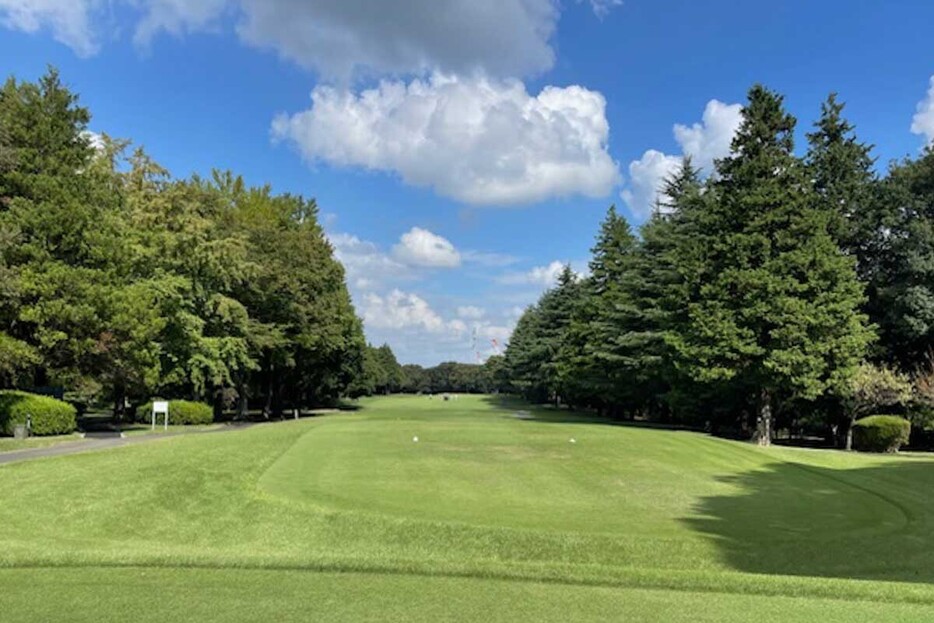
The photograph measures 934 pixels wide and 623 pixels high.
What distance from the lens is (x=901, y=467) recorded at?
Result: 22.0 m

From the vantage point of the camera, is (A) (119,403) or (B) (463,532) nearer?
(B) (463,532)

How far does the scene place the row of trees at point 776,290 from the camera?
3020 centimetres

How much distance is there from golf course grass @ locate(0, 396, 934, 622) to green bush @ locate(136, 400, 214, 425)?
18.6 m

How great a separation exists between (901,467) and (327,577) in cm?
2162

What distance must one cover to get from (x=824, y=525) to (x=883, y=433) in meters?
21.6

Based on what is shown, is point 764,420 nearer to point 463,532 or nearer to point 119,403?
point 463,532

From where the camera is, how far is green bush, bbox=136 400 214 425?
130 ft

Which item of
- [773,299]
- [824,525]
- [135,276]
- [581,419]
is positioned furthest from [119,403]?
[824,525]

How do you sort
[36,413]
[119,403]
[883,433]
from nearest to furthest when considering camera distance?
[36,413] → [883,433] → [119,403]

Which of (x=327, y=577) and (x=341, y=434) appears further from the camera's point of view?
(x=341, y=434)

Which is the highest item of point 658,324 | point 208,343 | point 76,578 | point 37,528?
point 658,324

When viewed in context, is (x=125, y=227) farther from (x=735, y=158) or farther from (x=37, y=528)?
(x=735, y=158)

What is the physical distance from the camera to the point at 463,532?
11133 millimetres

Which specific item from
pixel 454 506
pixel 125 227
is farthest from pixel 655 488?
pixel 125 227
